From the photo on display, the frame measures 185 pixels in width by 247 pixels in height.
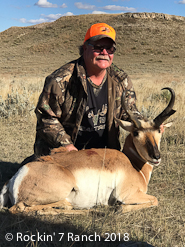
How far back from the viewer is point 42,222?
3.12 m

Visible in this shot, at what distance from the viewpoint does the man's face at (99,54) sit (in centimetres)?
425

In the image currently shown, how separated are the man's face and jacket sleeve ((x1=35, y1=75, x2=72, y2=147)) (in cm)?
60

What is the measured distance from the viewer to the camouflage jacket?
4329 mm

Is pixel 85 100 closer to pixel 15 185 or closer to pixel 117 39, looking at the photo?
pixel 15 185

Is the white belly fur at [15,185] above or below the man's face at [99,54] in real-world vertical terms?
below

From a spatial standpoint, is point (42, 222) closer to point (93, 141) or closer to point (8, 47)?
point (93, 141)

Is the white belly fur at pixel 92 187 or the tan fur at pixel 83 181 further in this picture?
the white belly fur at pixel 92 187

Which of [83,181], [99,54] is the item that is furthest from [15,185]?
[99,54]

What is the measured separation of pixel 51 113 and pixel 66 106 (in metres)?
0.27

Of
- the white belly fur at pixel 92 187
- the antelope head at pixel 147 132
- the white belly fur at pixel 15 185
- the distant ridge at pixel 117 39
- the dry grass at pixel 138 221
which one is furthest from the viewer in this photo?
the distant ridge at pixel 117 39

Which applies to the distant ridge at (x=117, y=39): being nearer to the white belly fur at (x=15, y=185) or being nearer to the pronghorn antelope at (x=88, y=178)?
the pronghorn antelope at (x=88, y=178)

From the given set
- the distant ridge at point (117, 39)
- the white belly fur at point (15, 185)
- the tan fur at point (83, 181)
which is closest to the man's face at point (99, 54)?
the tan fur at point (83, 181)

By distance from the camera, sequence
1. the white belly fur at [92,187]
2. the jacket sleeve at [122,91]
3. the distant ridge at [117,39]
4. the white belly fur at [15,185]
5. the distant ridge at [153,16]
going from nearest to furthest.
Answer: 1. the white belly fur at [15,185]
2. the white belly fur at [92,187]
3. the jacket sleeve at [122,91]
4. the distant ridge at [117,39]
5. the distant ridge at [153,16]

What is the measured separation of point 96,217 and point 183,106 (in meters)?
5.95
